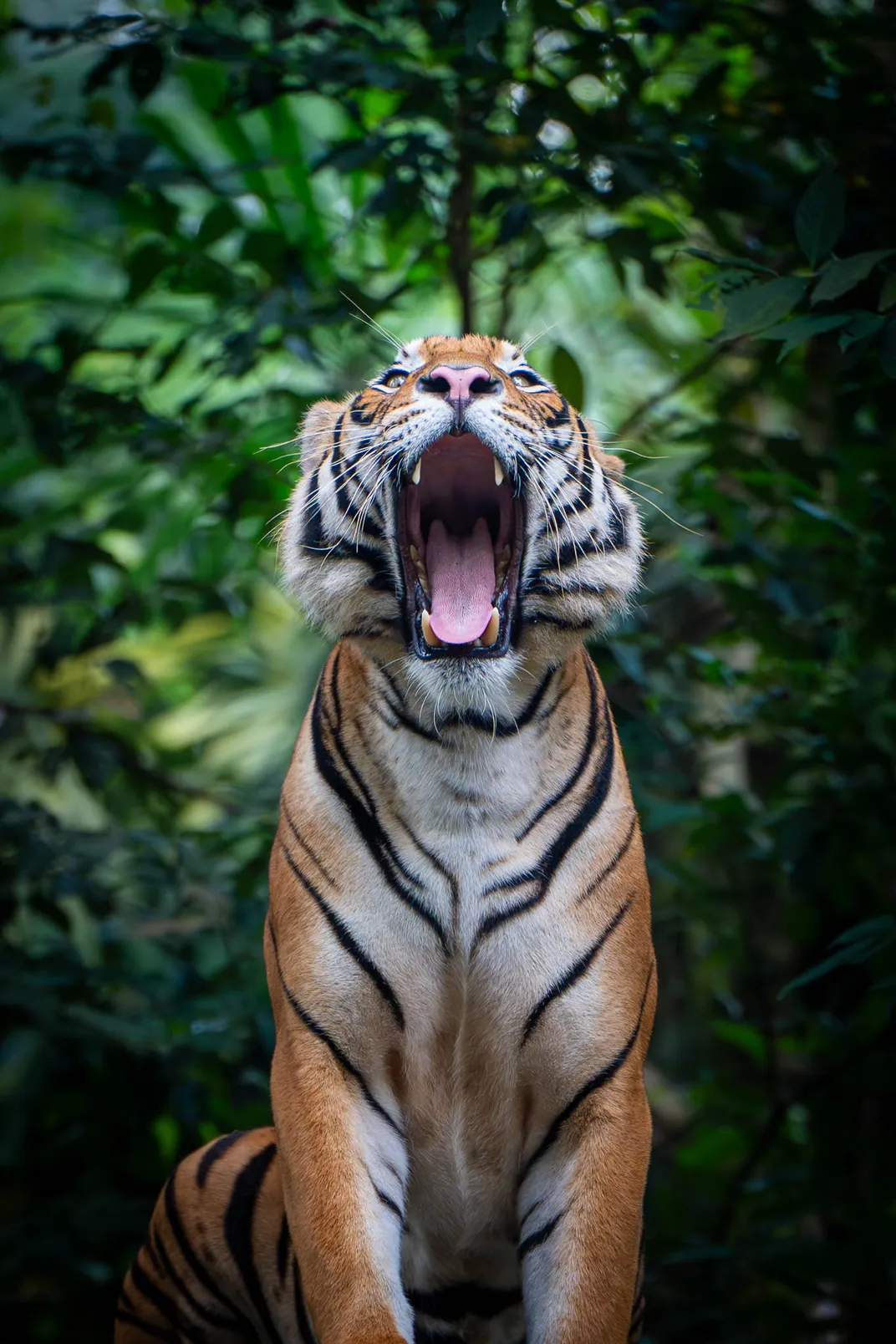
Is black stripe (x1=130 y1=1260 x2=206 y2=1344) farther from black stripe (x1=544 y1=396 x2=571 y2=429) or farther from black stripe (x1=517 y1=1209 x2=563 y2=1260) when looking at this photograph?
black stripe (x1=544 y1=396 x2=571 y2=429)

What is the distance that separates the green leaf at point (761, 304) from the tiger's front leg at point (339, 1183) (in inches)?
56.4

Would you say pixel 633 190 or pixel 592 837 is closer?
pixel 592 837

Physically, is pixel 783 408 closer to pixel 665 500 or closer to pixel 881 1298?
pixel 665 500

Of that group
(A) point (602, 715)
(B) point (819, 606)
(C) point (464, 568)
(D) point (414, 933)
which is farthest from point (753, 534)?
(D) point (414, 933)

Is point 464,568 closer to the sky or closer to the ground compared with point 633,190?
closer to the ground

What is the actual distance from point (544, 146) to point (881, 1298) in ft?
11.1

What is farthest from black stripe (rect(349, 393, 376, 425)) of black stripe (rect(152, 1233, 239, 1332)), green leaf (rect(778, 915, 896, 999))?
black stripe (rect(152, 1233, 239, 1332))

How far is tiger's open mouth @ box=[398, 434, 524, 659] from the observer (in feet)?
7.04

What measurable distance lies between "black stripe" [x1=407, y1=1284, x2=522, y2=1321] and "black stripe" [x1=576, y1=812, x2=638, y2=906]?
33.6 inches

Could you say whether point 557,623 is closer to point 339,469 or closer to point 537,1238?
point 339,469

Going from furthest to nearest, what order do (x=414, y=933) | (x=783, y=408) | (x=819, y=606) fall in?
(x=783, y=408)
(x=819, y=606)
(x=414, y=933)

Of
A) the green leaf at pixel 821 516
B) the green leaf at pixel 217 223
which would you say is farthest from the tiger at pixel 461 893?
the green leaf at pixel 217 223

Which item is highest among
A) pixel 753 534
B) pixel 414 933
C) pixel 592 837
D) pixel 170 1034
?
pixel 753 534

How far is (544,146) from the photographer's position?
10.5 ft
